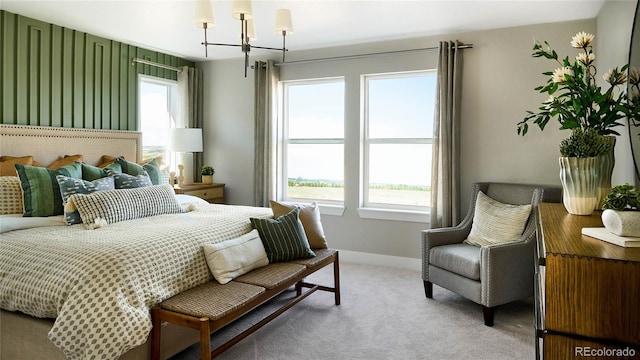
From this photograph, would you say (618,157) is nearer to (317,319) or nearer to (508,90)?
(508,90)

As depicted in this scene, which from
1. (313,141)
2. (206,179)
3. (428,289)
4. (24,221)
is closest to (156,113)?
(206,179)

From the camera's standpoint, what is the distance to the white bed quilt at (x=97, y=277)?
1.97 metres

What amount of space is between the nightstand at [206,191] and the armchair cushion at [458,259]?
283 cm

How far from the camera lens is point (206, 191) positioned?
5.15 m

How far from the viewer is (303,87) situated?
5211mm

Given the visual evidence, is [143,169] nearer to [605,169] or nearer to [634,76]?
[605,169]

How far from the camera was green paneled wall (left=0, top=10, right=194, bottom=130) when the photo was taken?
3666 mm

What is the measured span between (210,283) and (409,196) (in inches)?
107

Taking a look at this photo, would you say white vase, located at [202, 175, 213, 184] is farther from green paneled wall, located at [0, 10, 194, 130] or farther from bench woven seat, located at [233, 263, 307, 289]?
bench woven seat, located at [233, 263, 307, 289]

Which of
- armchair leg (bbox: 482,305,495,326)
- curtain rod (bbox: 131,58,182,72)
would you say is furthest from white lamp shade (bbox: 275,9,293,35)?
curtain rod (bbox: 131,58,182,72)

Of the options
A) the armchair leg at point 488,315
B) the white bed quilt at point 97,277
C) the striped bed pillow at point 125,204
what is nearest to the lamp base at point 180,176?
the striped bed pillow at point 125,204

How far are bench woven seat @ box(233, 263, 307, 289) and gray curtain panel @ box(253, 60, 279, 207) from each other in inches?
87.4

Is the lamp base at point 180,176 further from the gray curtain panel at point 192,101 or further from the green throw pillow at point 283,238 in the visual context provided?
the green throw pillow at point 283,238

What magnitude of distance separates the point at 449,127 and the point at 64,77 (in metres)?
3.79
